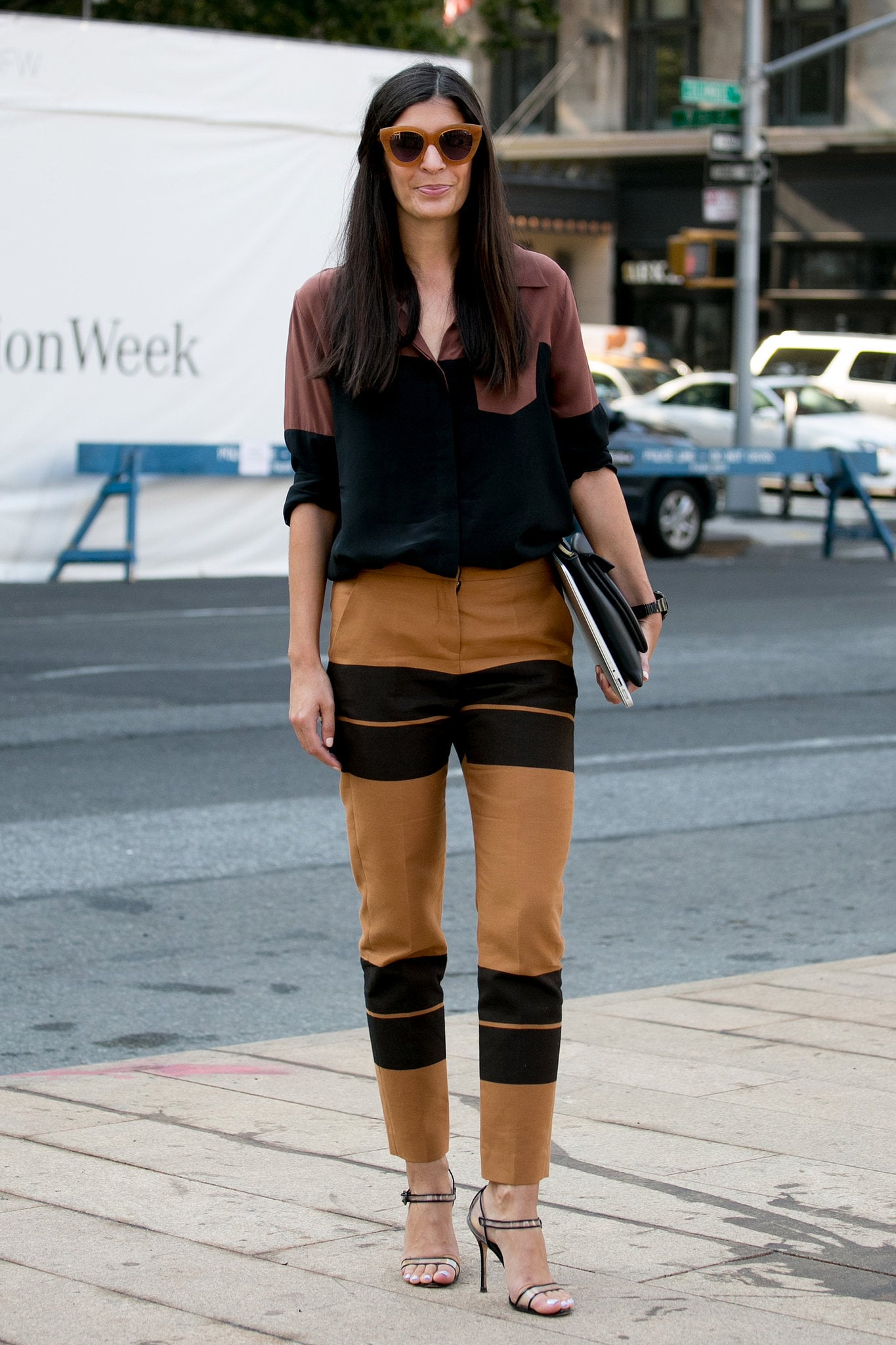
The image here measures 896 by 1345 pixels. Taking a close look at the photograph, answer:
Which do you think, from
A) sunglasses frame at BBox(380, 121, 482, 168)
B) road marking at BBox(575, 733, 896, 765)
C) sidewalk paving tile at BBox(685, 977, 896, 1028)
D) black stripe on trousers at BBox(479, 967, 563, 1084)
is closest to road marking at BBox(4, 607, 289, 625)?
road marking at BBox(575, 733, 896, 765)

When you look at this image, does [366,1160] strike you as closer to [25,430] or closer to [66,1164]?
[66,1164]

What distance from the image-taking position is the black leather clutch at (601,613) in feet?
10.3

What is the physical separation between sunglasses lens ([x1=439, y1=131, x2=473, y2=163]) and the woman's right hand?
2.69 feet

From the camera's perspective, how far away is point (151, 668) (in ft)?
38.1

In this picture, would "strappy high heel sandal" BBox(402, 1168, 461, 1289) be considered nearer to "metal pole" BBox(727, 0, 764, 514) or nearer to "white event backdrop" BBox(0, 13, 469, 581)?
"white event backdrop" BBox(0, 13, 469, 581)

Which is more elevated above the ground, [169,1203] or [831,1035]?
[169,1203]

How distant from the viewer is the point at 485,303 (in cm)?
316

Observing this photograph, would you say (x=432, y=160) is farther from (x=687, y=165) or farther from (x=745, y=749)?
(x=687, y=165)

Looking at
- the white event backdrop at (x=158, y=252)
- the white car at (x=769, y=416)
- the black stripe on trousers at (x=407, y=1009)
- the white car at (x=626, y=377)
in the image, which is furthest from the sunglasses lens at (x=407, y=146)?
the white car at (x=626, y=377)

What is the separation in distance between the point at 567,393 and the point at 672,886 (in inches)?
145

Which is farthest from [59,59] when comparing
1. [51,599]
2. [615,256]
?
[615,256]

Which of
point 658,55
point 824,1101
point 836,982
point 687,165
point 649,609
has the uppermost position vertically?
point 658,55

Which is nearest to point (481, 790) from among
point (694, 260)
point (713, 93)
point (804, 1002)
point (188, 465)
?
point (804, 1002)

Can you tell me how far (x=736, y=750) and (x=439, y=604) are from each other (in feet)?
20.7
